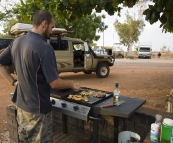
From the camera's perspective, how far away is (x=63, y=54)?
8617 millimetres

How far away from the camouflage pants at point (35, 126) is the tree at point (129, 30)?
3726 cm

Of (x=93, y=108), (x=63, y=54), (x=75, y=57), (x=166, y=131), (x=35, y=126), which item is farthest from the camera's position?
(x=75, y=57)

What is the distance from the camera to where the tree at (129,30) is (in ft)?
120

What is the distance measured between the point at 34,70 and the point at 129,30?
38.5 meters

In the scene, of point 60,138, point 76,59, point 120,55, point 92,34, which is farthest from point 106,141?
point 120,55

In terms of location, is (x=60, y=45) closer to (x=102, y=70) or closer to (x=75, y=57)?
(x=75, y=57)

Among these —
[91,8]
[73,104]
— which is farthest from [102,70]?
[73,104]

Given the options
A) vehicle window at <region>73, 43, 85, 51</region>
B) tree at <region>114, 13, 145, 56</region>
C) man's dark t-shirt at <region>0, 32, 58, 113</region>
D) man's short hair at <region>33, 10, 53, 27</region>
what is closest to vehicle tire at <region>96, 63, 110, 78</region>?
vehicle window at <region>73, 43, 85, 51</region>

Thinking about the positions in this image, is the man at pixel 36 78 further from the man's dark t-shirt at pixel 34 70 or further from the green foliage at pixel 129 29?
the green foliage at pixel 129 29

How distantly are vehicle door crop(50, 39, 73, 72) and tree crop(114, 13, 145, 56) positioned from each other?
101 feet

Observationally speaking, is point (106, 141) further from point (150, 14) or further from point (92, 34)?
point (92, 34)

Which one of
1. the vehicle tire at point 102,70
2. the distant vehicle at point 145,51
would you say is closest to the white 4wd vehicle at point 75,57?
the vehicle tire at point 102,70

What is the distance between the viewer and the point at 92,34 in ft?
65.1

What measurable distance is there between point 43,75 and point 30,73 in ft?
0.46
